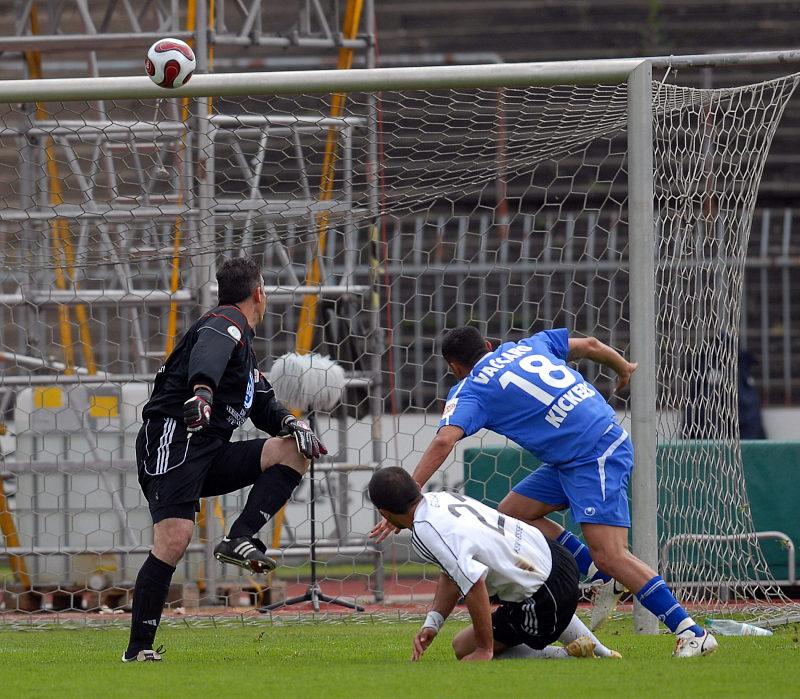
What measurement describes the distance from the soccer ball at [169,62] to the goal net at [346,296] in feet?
0.90

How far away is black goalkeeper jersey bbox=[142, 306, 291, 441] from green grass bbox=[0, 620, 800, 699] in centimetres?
104

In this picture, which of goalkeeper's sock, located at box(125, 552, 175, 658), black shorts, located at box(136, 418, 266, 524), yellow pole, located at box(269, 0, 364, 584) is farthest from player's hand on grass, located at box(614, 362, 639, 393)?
yellow pole, located at box(269, 0, 364, 584)

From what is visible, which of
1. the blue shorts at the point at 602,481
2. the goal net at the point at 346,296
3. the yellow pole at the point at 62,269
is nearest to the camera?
the blue shorts at the point at 602,481

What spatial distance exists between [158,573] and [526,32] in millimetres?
11713

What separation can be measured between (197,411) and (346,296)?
12.4ft

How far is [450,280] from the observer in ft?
38.1

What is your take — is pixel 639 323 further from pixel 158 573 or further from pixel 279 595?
pixel 279 595

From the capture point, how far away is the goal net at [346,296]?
22.4 ft

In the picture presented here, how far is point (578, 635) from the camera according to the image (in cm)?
492

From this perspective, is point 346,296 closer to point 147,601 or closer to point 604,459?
point 604,459

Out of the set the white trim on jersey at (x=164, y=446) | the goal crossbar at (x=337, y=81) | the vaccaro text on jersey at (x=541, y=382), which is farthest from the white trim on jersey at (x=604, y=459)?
the goal crossbar at (x=337, y=81)

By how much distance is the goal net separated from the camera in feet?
22.4

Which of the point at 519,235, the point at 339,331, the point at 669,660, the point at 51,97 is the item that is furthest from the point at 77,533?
the point at 519,235

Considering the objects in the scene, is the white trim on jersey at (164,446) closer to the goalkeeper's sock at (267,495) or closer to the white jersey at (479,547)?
the goalkeeper's sock at (267,495)
